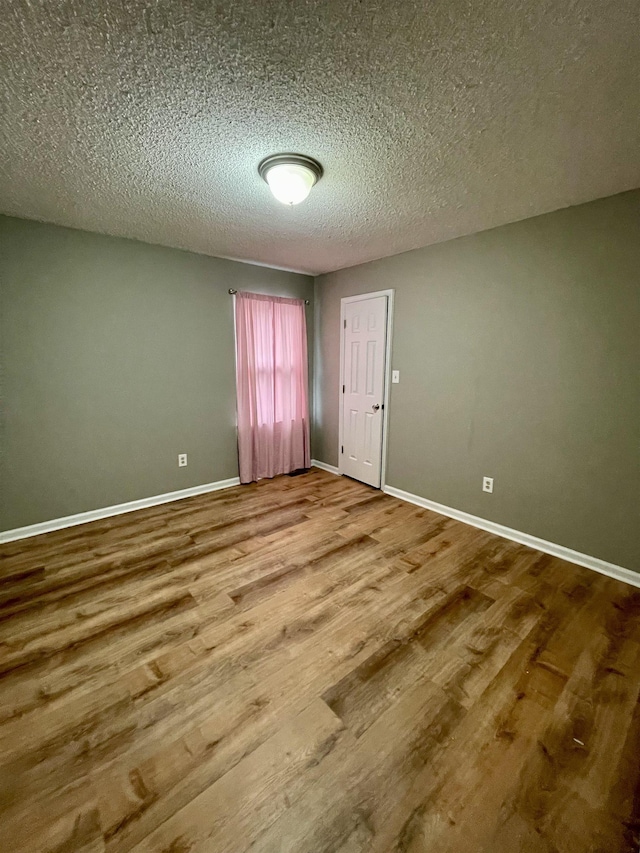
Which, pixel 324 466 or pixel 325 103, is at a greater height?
pixel 325 103

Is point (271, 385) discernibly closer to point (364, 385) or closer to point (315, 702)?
point (364, 385)

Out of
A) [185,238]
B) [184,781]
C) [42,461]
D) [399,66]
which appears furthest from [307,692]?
[185,238]

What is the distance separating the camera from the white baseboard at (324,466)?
438 cm

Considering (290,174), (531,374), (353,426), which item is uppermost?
(290,174)

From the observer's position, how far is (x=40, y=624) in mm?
1835

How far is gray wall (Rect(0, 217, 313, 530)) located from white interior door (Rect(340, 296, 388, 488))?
1.19 m

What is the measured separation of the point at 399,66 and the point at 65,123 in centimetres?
144

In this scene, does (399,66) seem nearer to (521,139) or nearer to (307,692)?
(521,139)

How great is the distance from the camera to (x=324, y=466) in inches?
179

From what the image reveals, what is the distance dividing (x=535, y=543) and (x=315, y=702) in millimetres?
2087

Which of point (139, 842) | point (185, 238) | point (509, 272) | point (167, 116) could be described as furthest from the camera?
point (185, 238)

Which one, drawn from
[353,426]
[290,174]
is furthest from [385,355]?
[290,174]

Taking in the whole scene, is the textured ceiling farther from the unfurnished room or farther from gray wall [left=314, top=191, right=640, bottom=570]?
gray wall [left=314, top=191, right=640, bottom=570]

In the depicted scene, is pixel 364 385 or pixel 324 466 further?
pixel 324 466
